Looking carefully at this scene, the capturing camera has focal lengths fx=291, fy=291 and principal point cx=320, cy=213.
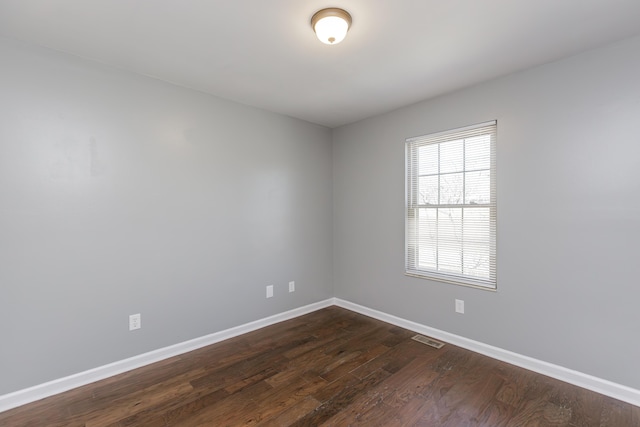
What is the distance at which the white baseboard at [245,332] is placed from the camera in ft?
6.61

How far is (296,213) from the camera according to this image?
3.71 metres

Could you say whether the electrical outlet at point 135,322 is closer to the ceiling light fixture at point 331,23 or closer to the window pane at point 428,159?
the ceiling light fixture at point 331,23

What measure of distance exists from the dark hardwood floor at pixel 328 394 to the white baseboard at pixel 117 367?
0.06 m

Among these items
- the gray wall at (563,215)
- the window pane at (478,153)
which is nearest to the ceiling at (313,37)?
the gray wall at (563,215)

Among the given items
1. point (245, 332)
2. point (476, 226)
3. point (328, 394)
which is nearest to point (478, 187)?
point (476, 226)

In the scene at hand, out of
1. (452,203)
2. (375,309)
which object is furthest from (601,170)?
(375,309)

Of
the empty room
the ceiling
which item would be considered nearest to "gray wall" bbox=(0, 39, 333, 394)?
the empty room

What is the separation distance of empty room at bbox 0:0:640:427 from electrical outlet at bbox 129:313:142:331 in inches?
0.6

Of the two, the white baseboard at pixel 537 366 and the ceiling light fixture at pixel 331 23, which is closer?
the ceiling light fixture at pixel 331 23

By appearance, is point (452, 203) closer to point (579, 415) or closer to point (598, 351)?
point (598, 351)

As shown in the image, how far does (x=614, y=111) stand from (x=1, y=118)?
13.9 ft

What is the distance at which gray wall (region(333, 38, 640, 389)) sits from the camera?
2.04m

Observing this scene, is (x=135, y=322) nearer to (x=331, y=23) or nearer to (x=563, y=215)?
(x=331, y=23)

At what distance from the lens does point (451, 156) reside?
9.77ft
